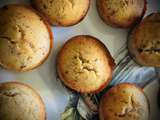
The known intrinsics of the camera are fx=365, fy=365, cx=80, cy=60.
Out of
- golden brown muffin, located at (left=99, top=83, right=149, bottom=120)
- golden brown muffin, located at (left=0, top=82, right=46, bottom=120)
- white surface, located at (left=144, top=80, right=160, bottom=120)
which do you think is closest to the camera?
golden brown muffin, located at (left=0, top=82, right=46, bottom=120)

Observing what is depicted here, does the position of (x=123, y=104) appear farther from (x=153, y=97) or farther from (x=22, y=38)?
(x=22, y=38)

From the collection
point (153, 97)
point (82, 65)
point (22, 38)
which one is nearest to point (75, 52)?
point (82, 65)

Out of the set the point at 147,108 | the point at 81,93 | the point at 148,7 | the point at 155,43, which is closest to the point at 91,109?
the point at 81,93

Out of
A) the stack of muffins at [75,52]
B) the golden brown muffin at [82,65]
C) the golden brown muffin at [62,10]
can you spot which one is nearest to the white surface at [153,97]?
the stack of muffins at [75,52]

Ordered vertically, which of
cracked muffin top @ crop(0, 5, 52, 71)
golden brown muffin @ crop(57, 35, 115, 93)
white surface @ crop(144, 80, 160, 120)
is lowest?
white surface @ crop(144, 80, 160, 120)

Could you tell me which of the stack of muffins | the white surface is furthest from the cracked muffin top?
the white surface

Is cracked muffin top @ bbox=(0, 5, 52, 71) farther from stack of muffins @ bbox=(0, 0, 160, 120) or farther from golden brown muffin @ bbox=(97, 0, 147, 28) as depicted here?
golden brown muffin @ bbox=(97, 0, 147, 28)
